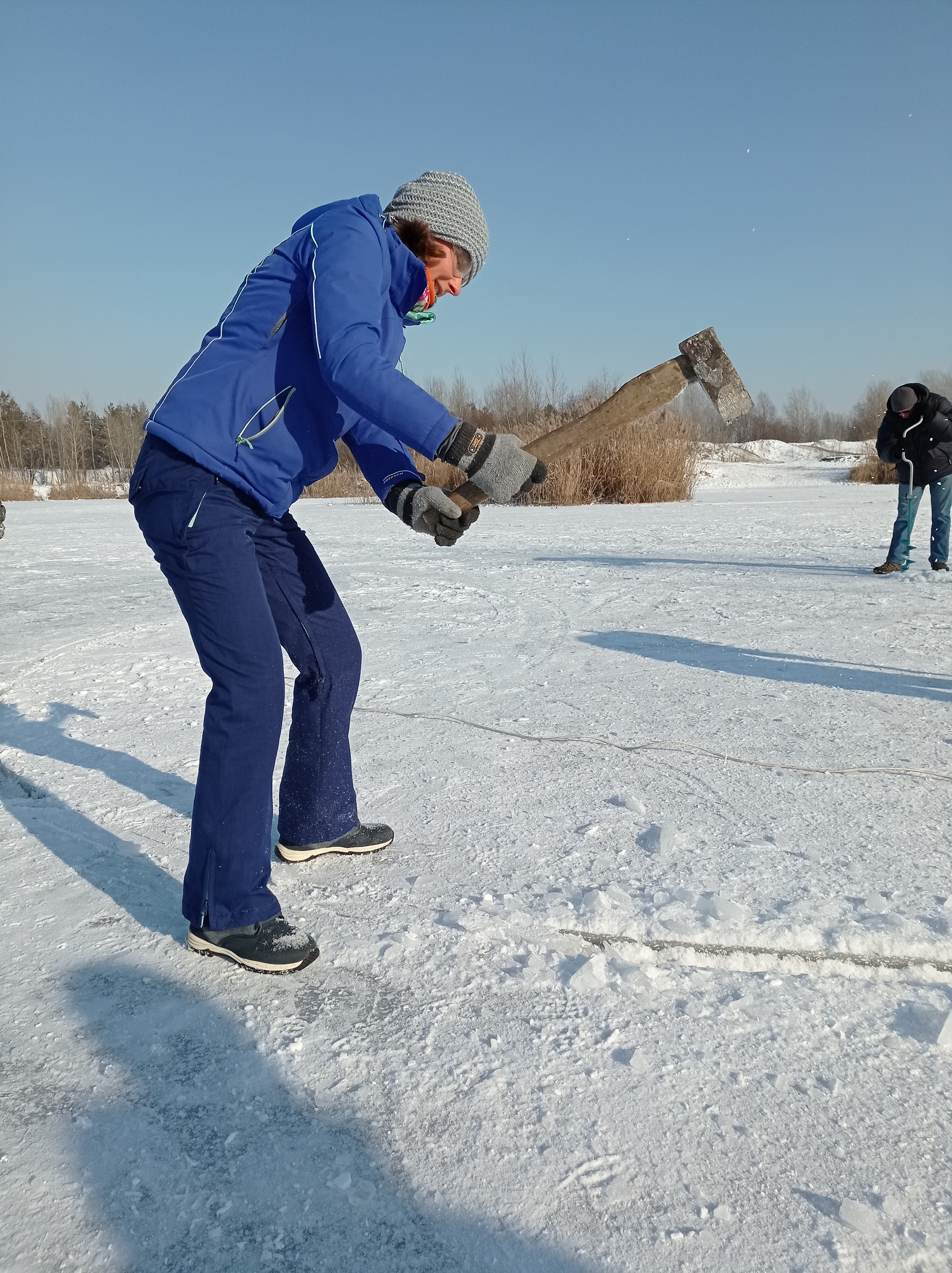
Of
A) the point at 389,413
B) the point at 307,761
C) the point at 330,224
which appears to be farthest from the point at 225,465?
the point at 307,761

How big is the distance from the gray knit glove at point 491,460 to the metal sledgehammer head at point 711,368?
42.6 inches

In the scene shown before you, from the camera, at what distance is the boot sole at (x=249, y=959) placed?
1.71m

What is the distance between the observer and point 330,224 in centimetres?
174

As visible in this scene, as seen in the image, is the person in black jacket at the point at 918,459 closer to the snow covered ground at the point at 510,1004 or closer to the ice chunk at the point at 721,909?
the snow covered ground at the point at 510,1004

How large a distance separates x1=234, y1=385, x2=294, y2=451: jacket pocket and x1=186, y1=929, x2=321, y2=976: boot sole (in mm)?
1024

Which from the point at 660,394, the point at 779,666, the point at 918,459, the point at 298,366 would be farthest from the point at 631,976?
the point at 918,459

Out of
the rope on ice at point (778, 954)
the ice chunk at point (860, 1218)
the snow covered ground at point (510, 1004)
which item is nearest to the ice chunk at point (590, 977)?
the snow covered ground at point (510, 1004)

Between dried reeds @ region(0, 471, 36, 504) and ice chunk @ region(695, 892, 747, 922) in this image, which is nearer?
ice chunk @ region(695, 892, 747, 922)

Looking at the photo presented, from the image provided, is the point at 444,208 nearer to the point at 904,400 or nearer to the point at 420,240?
the point at 420,240

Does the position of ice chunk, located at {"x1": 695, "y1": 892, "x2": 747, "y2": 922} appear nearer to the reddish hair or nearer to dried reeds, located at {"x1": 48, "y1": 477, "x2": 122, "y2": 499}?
the reddish hair

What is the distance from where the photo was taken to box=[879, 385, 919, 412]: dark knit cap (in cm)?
657

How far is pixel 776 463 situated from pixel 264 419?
33.3 meters

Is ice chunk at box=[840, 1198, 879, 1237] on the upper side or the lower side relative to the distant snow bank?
lower

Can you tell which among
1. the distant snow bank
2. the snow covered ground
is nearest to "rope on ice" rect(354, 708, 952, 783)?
the snow covered ground
